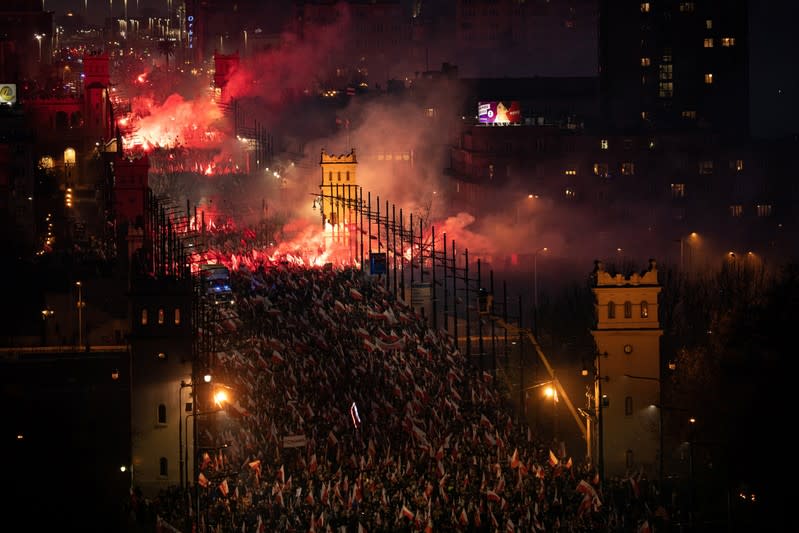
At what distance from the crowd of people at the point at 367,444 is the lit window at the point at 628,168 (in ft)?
179

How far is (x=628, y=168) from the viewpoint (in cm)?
13100

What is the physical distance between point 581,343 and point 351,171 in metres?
36.5

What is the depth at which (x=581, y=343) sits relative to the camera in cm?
8481

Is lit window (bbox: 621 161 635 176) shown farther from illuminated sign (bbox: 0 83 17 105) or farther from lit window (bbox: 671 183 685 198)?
illuminated sign (bbox: 0 83 17 105)

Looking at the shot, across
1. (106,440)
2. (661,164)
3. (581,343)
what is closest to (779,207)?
(661,164)

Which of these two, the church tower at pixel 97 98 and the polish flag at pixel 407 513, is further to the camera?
the church tower at pixel 97 98

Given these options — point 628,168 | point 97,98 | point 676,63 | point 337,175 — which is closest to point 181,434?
point 337,175

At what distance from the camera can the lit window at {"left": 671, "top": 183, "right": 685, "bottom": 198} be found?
130000 mm

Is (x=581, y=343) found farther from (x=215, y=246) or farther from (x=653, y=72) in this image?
(x=653, y=72)

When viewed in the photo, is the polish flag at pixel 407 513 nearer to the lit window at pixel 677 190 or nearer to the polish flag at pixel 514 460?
the polish flag at pixel 514 460

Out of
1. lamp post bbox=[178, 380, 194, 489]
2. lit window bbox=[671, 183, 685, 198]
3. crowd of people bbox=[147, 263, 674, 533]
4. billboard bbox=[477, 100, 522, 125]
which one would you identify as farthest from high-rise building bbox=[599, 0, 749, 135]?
lamp post bbox=[178, 380, 194, 489]

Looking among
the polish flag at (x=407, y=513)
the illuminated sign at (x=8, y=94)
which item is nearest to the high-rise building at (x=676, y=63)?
the illuminated sign at (x=8, y=94)

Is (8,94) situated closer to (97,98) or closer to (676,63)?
(97,98)

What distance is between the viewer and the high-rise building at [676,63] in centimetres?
13762
